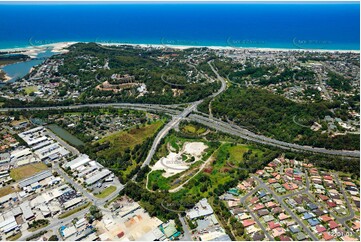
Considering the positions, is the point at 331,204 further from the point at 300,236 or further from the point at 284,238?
the point at 284,238

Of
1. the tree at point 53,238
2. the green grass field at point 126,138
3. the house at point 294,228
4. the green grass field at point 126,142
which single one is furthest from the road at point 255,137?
the tree at point 53,238

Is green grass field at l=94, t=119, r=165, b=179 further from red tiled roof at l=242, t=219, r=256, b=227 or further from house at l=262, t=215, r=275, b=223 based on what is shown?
house at l=262, t=215, r=275, b=223

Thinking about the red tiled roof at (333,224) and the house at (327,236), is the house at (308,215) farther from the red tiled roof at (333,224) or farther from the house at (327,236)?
the house at (327,236)

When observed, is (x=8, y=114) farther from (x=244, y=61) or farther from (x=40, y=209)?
(x=244, y=61)

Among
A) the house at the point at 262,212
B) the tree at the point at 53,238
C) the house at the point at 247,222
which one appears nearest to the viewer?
the tree at the point at 53,238

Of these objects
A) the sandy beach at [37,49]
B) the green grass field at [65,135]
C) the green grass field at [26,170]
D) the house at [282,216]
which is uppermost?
the sandy beach at [37,49]

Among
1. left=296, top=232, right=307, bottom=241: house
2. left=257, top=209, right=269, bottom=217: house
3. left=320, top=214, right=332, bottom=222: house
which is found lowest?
left=296, top=232, right=307, bottom=241: house

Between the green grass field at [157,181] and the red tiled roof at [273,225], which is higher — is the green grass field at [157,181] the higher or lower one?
the higher one

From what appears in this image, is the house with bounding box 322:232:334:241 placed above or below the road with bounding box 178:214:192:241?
below

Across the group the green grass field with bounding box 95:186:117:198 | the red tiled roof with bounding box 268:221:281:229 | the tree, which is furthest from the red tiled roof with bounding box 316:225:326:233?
the tree
